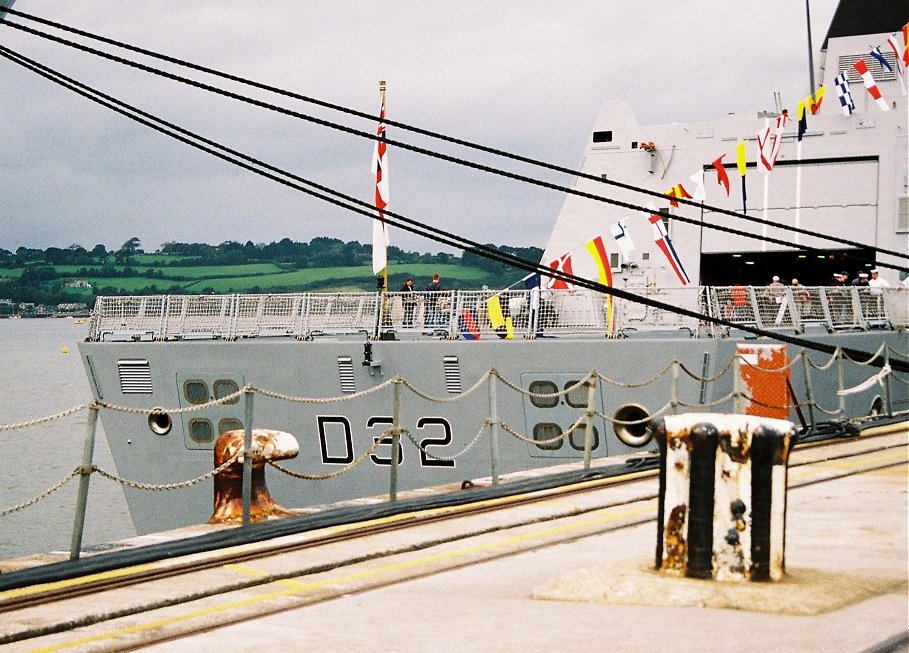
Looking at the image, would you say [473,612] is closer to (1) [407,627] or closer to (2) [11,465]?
(1) [407,627]

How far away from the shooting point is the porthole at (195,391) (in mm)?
19844

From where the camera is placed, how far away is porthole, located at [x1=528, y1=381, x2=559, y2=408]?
17.0m

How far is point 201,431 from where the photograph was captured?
1980cm

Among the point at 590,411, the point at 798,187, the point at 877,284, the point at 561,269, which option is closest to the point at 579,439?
the point at 561,269

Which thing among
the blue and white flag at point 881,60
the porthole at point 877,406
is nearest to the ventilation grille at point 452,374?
the porthole at point 877,406

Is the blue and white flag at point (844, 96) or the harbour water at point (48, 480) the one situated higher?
the blue and white flag at point (844, 96)

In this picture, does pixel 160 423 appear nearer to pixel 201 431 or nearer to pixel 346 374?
pixel 201 431

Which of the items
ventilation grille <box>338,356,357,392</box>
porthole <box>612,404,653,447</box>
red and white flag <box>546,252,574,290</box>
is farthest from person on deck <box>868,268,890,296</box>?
ventilation grille <box>338,356,357,392</box>

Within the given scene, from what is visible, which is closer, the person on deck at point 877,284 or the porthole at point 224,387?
the porthole at point 224,387

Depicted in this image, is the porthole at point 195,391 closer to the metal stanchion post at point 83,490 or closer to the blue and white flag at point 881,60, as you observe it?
the metal stanchion post at point 83,490

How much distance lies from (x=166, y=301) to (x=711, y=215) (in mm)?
11571

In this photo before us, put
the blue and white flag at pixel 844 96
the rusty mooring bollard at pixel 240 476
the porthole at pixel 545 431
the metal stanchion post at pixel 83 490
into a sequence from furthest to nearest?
the blue and white flag at pixel 844 96 → the porthole at pixel 545 431 → the rusty mooring bollard at pixel 240 476 → the metal stanchion post at pixel 83 490

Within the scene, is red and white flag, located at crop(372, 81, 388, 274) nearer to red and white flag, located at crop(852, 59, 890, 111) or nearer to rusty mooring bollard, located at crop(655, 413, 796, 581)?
red and white flag, located at crop(852, 59, 890, 111)

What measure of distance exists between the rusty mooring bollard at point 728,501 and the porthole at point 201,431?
14410mm
